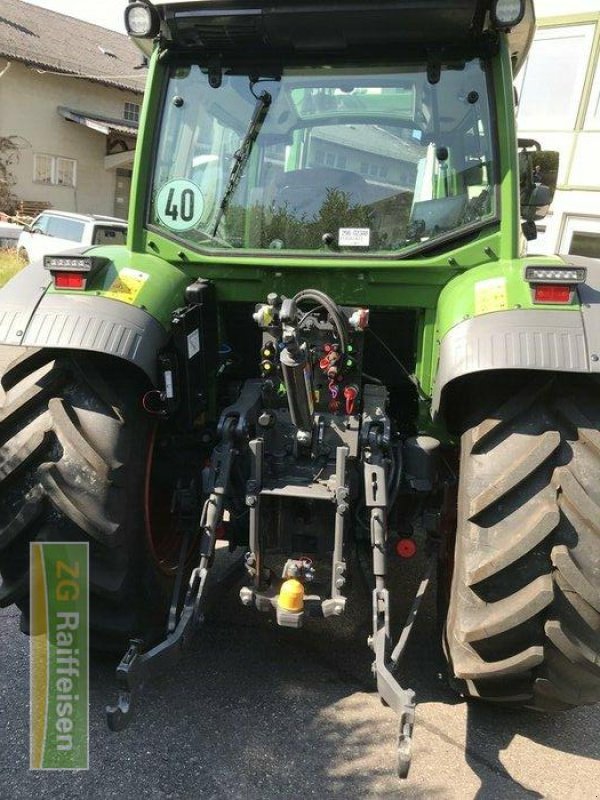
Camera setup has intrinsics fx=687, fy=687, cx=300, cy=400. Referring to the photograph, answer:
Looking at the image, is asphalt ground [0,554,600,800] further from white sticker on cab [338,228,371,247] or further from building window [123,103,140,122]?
building window [123,103,140,122]

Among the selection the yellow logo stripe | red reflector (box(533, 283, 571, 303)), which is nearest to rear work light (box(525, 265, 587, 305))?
red reflector (box(533, 283, 571, 303))

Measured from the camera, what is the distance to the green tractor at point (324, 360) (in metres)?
2.31

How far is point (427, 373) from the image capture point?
9.66 feet

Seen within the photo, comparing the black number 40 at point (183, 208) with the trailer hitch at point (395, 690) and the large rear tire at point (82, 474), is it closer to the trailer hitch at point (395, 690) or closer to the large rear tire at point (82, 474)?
the large rear tire at point (82, 474)

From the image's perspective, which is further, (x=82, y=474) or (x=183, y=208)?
(x=183, y=208)

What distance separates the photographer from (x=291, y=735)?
8.39ft

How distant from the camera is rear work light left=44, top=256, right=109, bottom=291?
8.50 feet

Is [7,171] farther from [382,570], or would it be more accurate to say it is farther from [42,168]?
[382,570]

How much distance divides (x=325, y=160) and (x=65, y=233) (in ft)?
39.4

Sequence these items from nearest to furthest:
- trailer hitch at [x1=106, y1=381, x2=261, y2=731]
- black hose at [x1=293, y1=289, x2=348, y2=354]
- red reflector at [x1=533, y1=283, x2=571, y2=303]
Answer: trailer hitch at [x1=106, y1=381, x2=261, y2=731]
red reflector at [x1=533, y1=283, x2=571, y2=303]
black hose at [x1=293, y1=289, x2=348, y2=354]

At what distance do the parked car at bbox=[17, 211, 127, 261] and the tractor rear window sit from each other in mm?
10527

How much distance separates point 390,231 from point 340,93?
0.65m

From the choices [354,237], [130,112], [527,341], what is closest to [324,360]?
[354,237]

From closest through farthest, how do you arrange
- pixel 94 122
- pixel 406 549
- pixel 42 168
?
pixel 406 549, pixel 94 122, pixel 42 168
